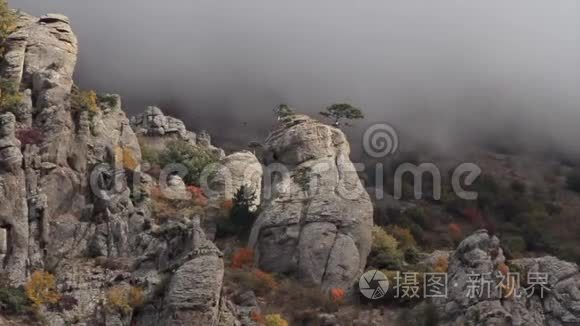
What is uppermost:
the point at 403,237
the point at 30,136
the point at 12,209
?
the point at 30,136

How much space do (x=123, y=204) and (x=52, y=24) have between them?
13790 mm

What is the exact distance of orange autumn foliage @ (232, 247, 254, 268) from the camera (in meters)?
52.1

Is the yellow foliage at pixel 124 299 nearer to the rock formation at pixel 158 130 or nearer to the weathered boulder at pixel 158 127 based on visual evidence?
the rock formation at pixel 158 130

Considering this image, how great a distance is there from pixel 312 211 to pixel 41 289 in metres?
17.8

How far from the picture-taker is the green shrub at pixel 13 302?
3841cm

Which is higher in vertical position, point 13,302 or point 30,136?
point 30,136

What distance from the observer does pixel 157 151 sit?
250 feet

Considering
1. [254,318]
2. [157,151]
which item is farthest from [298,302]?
[157,151]

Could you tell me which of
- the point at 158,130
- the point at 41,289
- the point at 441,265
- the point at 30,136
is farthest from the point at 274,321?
Answer: the point at 158,130

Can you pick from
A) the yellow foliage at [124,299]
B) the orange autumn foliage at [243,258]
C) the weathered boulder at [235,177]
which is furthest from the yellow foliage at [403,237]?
the yellow foliage at [124,299]

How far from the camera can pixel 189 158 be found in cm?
7481

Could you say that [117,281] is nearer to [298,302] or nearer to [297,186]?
[298,302]

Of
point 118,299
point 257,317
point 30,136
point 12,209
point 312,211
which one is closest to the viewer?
point 118,299

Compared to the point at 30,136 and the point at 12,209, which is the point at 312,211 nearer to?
the point at 30,136
